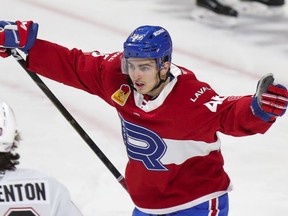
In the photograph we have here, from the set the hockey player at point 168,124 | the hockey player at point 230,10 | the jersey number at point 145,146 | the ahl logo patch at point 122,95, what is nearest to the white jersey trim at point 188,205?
the hockey player at point 168,124

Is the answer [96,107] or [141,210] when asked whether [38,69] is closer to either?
[141,210]

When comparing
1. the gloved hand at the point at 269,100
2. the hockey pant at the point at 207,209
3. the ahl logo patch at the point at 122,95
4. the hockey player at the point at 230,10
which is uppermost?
the gloved hand at the point at 269,100

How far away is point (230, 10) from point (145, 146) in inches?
131

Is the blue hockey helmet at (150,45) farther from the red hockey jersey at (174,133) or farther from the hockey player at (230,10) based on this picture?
the hockey player at (230,10)

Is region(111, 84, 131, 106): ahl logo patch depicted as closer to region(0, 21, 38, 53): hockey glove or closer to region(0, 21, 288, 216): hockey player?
region(0, 21, 288, 216): hockey player

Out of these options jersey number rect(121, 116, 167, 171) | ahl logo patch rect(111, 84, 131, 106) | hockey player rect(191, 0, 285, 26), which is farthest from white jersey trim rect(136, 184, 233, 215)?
hockey player rect(191, 0, 285, 26)

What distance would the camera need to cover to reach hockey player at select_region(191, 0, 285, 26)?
6.40m

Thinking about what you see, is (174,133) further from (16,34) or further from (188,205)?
(16,34)

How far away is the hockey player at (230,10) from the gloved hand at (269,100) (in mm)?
3485

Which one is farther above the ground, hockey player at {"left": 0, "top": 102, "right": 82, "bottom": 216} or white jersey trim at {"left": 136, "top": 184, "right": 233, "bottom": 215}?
hockey player at {"left": 0, "top": 102, "right": 82, "bottom": 216}

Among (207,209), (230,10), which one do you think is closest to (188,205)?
(207,209)

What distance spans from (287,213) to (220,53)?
6.50 ft

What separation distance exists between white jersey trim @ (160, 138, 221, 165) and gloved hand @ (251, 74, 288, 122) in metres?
0.29

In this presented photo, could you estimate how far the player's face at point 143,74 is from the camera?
315 cm
